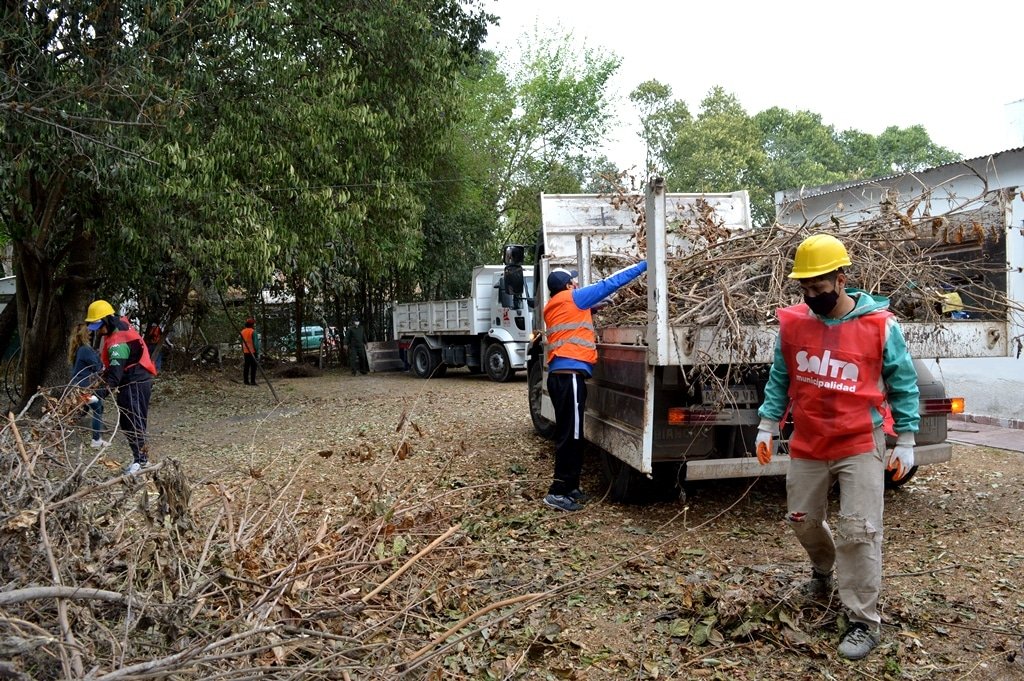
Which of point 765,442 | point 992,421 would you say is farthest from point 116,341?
point 992,421

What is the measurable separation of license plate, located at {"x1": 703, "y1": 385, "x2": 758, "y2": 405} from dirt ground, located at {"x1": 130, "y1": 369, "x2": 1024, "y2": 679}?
22.7 inches

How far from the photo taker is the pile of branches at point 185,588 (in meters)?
2.63

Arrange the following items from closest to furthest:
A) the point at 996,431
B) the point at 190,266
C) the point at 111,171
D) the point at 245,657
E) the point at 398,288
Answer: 1. the point at 245,657
2. the point at 111,171
3. the point at 996,431
4. the point at 190,266
5. the point at 398,288

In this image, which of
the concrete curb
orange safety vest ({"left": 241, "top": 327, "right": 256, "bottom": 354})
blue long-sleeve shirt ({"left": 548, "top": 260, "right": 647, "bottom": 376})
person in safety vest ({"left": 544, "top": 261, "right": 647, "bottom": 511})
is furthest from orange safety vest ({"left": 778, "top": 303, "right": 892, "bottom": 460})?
orange safety vest ({"left": 241, "top": 327, "right": 256, "bottom": 354})

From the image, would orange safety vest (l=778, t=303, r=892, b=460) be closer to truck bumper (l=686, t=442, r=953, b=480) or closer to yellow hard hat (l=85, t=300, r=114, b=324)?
truck bumper (l=686, t=442, r=953, b=480)

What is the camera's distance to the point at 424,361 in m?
18.7

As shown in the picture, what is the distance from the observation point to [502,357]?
1565 cm

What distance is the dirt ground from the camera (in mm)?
3500

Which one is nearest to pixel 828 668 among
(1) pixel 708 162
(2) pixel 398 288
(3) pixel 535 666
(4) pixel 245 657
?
(3) pixel 535 666

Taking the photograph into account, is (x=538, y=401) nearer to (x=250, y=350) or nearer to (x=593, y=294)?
(x=593, y=294)

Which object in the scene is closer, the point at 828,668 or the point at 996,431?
the point at 828,668

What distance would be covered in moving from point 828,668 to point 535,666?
1.20 m

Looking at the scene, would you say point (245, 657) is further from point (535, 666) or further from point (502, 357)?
point (502, 357)

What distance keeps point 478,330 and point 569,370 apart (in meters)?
10.7
